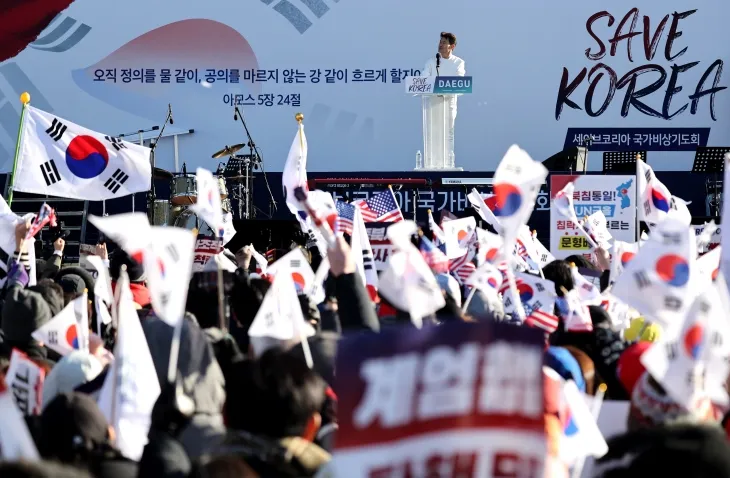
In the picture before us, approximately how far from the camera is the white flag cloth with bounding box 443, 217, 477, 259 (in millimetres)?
7781

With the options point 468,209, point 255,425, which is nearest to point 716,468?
point 255,425

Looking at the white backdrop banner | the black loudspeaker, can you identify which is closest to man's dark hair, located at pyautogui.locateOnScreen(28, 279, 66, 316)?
the black loudspeaker

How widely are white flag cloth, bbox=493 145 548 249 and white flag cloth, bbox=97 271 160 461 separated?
1209 millimetres

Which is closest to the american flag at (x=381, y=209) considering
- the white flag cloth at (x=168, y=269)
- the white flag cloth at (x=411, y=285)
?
the white flag cloth at (x=411, y=285)

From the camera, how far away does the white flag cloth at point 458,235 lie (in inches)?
306

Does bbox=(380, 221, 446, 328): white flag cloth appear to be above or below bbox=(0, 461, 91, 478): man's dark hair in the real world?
above

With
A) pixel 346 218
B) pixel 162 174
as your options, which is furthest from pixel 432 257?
pixel 162 174

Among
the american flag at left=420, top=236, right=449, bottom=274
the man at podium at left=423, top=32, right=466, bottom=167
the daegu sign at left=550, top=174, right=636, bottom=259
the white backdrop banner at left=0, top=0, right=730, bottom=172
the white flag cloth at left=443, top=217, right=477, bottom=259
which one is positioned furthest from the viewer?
the white backdrop banner at left=0, top=0, right=730, bottom=172

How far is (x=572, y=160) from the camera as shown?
1180 cm

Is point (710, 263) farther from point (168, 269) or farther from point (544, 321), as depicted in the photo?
point (168, 269)

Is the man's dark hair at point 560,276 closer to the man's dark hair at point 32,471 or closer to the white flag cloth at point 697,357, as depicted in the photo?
the white flag cloth at point 697,357

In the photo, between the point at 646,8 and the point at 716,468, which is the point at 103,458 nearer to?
the point at 716,468

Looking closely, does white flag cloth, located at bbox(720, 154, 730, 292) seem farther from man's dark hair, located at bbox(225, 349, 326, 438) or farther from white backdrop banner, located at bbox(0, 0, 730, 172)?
white backdrop banner, located at bbox(0, 0, 730, 172)

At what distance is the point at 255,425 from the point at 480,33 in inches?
529
